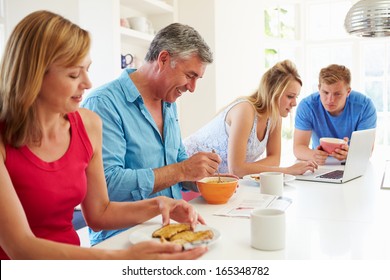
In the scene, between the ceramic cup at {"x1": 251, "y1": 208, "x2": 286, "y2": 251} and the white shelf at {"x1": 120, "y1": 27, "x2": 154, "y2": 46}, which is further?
the white shelf at {"x1": 120, "y1": 27, "x2": 154, "y2": 46}

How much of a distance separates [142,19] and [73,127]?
7.82 ft

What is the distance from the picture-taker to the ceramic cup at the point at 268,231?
1067 mm

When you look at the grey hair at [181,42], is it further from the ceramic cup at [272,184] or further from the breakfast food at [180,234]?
the breakfast food at [180,234]

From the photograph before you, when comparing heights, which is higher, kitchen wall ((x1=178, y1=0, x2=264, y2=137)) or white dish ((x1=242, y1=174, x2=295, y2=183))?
kitchen wall ((x1=178, y1=0, x2=264, y2=137))

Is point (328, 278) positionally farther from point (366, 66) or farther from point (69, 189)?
point (366, 66)

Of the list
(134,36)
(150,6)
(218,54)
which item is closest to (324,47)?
(218,54)

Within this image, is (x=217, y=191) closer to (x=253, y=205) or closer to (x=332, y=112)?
(x=253, y=205)

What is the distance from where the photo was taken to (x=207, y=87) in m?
4.14

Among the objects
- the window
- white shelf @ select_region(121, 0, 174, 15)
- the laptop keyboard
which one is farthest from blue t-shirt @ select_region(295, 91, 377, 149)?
the window

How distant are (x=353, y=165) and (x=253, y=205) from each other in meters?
0.77

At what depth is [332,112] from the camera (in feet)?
9.66

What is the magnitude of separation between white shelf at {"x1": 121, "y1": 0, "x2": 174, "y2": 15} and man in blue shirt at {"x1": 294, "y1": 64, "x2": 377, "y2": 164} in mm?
1563

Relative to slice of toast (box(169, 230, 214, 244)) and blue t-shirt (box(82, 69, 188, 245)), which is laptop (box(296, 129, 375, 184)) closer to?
blue t-shirt (box(82, 69, 188, 245))

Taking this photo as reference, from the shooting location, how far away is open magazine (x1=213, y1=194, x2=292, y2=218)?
4.65 feet
